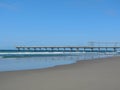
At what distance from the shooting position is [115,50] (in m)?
43.6

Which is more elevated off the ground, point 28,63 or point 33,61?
point 28,63

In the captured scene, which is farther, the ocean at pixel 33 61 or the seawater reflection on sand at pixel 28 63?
the ocean at pixel 33 61

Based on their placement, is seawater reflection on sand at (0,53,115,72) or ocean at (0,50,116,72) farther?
ocean at (0,50,116,72)

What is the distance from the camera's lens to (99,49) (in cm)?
4491

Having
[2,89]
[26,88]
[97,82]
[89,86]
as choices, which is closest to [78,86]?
[89,86]

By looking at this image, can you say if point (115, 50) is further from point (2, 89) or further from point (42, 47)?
point (2, 89)

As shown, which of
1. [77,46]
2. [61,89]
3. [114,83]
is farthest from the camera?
[77,46]

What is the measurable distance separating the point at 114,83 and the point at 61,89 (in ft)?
4.46

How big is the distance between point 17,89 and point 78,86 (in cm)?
137

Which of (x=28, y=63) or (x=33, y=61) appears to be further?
(x=33, y=61)

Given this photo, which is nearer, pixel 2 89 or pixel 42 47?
pixel 2 89

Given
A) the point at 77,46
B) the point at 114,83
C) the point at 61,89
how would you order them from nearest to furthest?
the point at 61,89
the point at 114,83
the point at 77,46

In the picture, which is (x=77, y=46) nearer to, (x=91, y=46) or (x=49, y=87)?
(x=91, y=46)

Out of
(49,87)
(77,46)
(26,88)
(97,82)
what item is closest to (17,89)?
(26,88)
